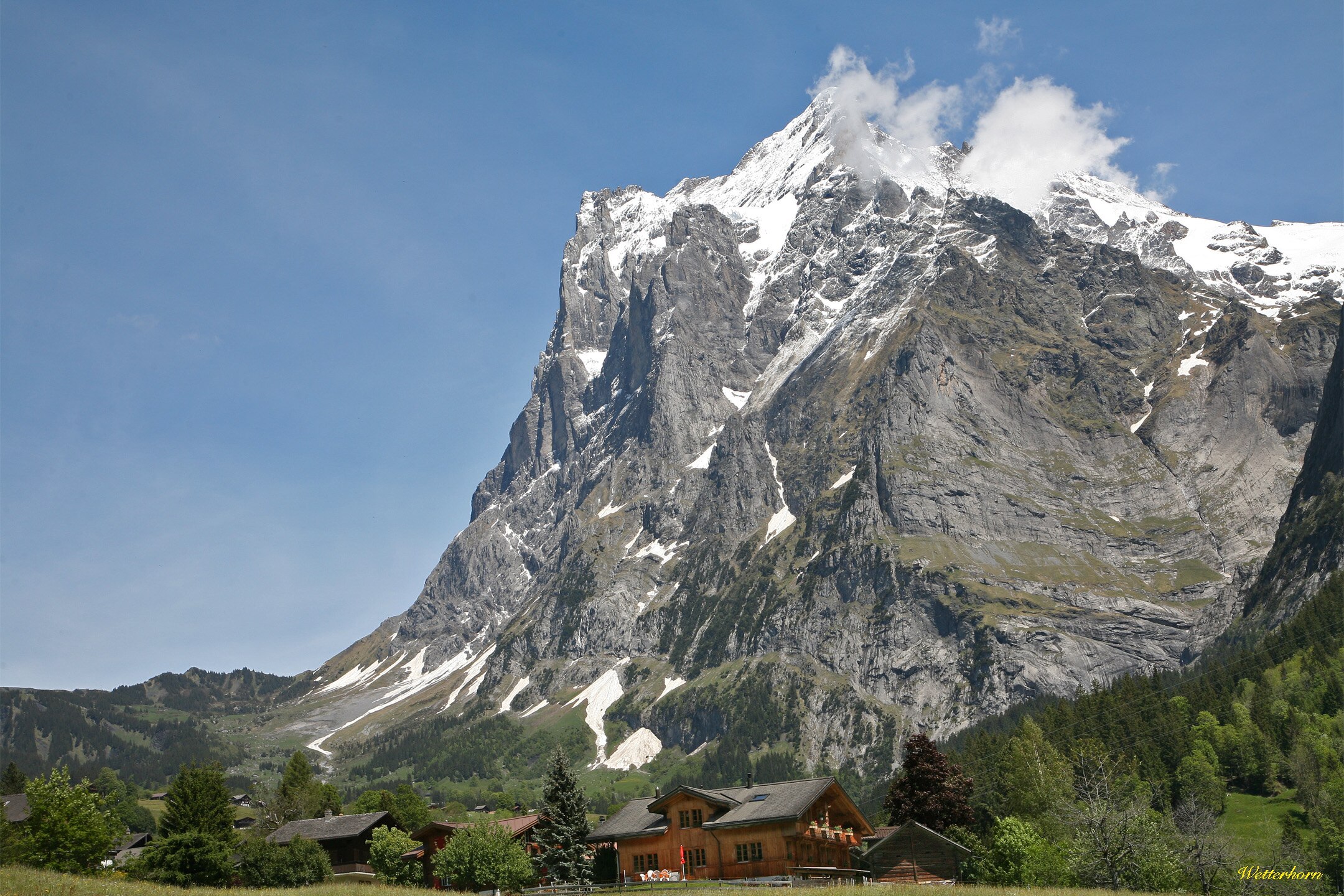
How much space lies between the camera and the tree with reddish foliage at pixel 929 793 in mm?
93875

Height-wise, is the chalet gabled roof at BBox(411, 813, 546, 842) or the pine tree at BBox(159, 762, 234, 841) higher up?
the pine tree at BBox(159, 762, 234, 841)

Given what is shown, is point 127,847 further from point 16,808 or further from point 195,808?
point 195,808

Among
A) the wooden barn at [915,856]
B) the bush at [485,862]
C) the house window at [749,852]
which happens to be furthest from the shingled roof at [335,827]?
the wooden barn at [915,856]

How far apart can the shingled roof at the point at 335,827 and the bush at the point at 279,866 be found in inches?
535

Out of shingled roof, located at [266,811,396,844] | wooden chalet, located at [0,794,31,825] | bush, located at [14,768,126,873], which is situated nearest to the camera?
bush, located at [14,768,126,873]

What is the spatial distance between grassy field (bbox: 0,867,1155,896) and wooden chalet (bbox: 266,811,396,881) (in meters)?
33.8

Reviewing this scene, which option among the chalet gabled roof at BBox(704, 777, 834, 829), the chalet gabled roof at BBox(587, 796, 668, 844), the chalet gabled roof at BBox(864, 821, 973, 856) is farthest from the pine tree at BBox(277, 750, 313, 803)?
the chalet gabled roof at BBox(864, 821, 973, 856)

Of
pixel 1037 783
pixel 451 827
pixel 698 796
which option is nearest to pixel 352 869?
pixel 451 827

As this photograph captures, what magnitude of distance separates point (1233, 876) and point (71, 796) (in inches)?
3399

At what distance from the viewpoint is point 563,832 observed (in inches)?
3172

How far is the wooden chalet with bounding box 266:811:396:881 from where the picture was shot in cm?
10312

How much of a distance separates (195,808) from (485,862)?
29.7 metres

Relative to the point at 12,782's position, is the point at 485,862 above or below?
below

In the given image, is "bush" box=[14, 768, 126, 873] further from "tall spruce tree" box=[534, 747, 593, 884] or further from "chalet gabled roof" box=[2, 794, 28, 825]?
"tall spruce tree" box=[534, 747, 593, 884]
